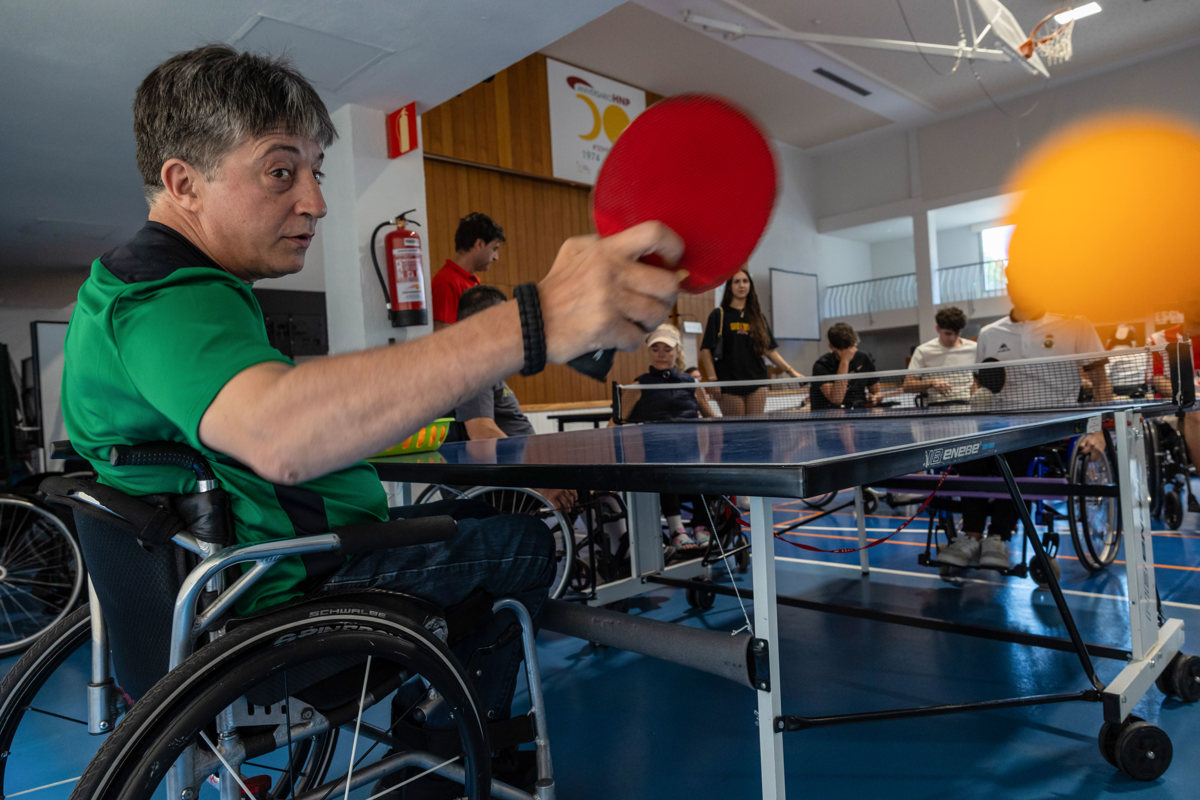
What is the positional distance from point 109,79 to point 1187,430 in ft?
19.6

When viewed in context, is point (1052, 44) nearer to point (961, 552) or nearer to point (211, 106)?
point (961, 552)

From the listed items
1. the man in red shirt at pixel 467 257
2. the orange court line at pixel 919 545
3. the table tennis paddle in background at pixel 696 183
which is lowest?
Answer: the orange court line at pixel 919 545

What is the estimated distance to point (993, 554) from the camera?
329 centimetres

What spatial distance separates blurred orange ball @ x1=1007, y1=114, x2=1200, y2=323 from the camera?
4.30 meters

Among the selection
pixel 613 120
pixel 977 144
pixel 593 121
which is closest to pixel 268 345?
pixel 593 121

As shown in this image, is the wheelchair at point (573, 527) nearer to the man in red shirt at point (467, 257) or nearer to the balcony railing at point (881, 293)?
the man in red shirt at point (467, 257)

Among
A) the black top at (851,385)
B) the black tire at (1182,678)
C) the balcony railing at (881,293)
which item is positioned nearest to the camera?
the black tire at (1182,678)

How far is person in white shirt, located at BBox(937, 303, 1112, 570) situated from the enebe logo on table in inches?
85.2

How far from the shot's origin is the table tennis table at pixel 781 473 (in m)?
1.02

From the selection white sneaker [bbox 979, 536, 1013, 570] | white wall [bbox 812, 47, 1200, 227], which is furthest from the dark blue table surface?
white wall [bbox 812, 47, 1200, 227]

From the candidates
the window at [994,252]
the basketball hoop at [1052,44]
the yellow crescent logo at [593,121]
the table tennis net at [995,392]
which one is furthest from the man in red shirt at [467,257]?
the window at [994,252]

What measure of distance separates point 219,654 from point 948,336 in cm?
493

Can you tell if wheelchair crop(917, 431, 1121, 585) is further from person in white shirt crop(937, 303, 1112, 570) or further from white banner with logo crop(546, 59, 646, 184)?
white banner with logo crop(546, 59, 646, 184)

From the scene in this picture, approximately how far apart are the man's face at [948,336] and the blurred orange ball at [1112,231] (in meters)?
0.44
